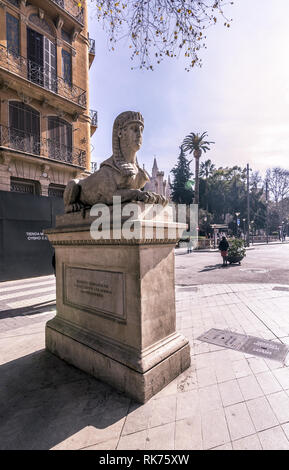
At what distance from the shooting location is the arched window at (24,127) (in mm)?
11820

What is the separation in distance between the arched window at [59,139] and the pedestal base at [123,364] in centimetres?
1225

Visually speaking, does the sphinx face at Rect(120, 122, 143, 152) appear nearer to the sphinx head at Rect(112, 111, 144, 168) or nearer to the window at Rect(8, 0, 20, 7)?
the sphinx head at Rect(112, 111, 144, 168)

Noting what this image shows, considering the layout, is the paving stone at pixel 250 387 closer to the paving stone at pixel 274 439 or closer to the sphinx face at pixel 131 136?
the paving stone at pixel 274 439

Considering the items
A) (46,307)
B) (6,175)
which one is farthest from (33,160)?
(46,307)

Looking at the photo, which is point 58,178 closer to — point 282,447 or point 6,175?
point 6,175

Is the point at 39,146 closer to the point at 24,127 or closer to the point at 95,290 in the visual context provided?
the point at 24,127

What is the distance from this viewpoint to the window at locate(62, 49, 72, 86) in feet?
46.5

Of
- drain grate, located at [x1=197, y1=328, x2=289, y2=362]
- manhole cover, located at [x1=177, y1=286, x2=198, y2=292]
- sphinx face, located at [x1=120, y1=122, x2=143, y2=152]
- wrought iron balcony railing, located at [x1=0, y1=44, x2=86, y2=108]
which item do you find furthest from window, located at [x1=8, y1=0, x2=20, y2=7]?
drain grate, located at [x1=197, y1=328, x2=289, y2=362]

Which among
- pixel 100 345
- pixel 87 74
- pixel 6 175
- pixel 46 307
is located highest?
pixel 87 74

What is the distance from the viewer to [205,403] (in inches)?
96.8

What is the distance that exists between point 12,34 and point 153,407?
16.7 metres

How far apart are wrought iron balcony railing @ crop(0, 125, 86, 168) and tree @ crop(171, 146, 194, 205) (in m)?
35.4

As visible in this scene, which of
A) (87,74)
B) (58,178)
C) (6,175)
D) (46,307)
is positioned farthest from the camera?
(87,74)

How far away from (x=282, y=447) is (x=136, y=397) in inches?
53.2
